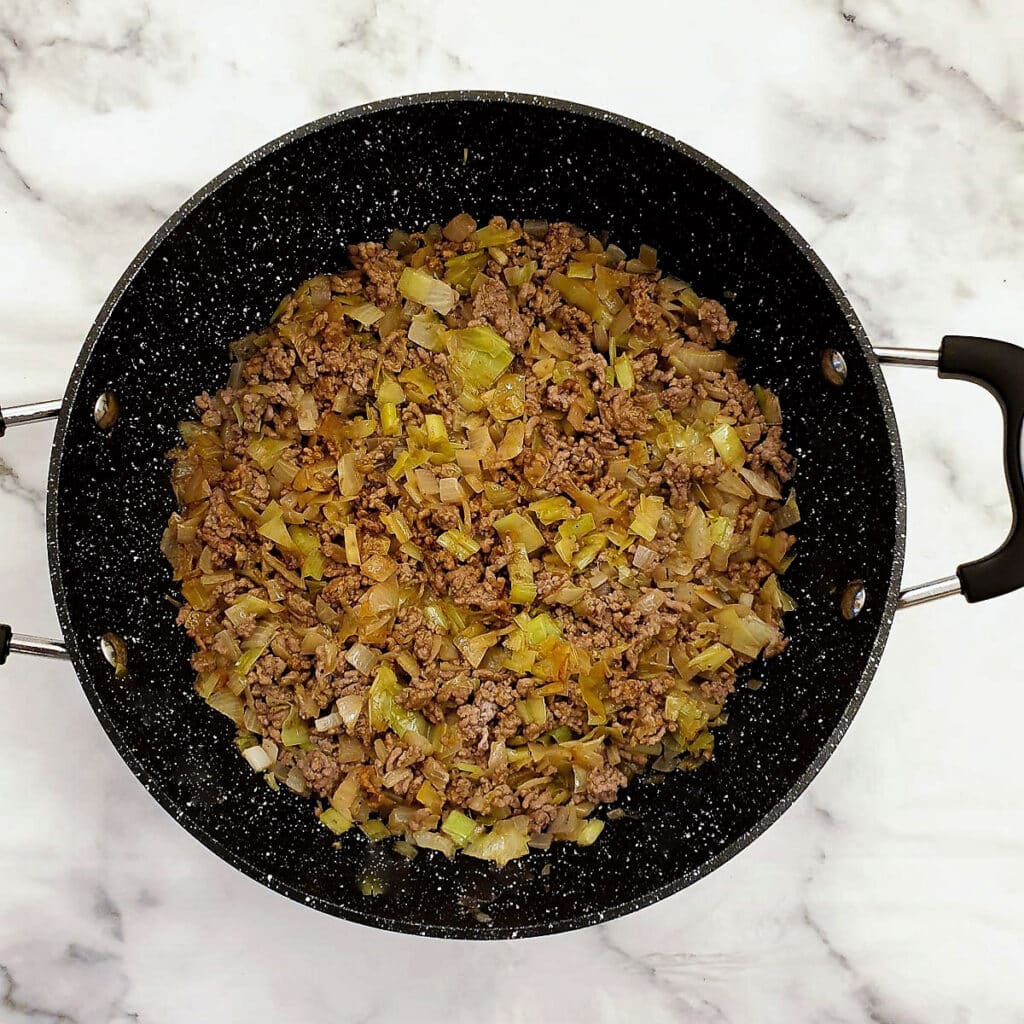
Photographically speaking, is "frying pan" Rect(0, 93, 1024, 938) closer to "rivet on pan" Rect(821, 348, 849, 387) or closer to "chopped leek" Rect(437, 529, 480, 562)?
"rivet on pan" Rect(821, 348, 849, 387)

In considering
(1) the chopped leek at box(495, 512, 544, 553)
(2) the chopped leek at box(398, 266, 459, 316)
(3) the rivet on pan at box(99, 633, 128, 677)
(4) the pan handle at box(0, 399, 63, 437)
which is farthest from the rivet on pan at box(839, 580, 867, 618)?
(4) the pan handle at box(0, 399, 63, 437)

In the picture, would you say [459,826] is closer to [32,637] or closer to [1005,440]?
[32,637]

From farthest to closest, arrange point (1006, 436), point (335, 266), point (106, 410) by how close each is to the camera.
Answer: point (335, 266)
point (106, 410)
point (1006, 436)

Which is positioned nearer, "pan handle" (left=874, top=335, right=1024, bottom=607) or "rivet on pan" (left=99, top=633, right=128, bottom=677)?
"pan handle" (left=874, top=335, right=1024, bottom=607)

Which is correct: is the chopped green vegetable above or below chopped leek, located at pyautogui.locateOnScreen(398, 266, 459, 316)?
below

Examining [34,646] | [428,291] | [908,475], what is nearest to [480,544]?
[428,291]
